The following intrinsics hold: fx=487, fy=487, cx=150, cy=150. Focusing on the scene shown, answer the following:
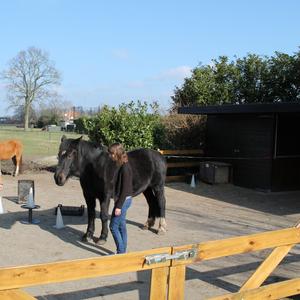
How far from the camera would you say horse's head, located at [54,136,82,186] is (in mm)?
7930

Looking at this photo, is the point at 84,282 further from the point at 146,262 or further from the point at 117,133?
the point at 117,133

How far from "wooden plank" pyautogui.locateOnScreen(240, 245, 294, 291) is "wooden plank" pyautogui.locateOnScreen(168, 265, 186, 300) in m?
0.84

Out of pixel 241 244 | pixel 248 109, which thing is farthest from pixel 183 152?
pixel 241 244

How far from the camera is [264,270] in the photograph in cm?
495

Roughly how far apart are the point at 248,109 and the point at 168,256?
11.1 metres

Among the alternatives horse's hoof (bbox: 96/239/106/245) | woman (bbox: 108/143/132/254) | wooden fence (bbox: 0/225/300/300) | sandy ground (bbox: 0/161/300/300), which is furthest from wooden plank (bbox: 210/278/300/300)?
horse's hoof (bbox: 96/239/106/245)

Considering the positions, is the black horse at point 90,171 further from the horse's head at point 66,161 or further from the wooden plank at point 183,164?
the wooden plank at point 183,164

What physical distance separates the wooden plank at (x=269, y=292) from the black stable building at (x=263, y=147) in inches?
388

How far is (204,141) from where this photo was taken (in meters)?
18.7

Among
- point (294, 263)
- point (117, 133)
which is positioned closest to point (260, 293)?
point (294, 263)

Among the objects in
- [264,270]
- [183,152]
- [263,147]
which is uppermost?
[263,147]

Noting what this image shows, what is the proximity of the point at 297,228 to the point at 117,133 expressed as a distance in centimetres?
1295

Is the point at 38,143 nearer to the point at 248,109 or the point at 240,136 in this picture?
the point at 240,136

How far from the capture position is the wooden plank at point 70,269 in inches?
134
